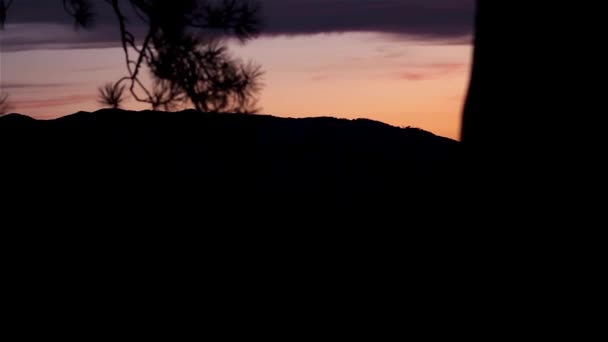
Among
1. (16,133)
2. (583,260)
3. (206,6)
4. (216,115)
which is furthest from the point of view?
(206,6)

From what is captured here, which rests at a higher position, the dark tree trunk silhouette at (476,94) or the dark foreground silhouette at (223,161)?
the dark tree trunk silhouette at (476,94)

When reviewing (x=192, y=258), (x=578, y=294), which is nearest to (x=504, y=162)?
(x=578, y=294)

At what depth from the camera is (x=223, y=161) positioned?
4.40 metres

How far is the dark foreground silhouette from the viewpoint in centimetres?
412

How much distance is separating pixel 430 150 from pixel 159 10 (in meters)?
3.60

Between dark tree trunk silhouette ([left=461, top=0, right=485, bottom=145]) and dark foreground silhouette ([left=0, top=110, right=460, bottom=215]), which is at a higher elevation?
dark tree trunk silhouette ([left=461, top=0, right=485, bottom=145])

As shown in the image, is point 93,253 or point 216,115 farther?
point 216,115

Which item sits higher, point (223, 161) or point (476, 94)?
point (476, 94)

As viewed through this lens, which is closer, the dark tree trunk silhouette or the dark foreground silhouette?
the dark tree trunk silhouette

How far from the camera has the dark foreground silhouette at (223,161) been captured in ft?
13.5

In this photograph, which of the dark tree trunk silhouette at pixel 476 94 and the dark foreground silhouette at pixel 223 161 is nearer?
the dark tree trunk silhouette at pixel 476 94

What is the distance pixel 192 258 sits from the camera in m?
3.69

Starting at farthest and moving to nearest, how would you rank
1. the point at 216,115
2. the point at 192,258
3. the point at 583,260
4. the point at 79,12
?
the point at 79,12
the point at 216,115
the point at 192,258
the point at 583,260

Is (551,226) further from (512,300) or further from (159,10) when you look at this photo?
(159,10)
